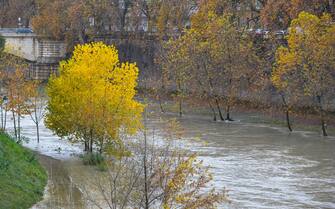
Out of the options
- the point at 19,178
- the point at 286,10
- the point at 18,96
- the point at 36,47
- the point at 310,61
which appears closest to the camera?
the point at 19,178

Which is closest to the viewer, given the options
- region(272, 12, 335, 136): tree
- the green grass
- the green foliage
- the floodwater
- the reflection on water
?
the green grass

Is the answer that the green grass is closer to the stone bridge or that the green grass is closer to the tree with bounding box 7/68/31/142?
the tree with bounding box 7/68/31/142

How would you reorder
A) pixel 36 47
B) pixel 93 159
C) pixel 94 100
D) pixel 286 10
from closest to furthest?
1. pixel 93 159
2. pixel 94 100
3. pixel 286 10
4. pixel 36 47

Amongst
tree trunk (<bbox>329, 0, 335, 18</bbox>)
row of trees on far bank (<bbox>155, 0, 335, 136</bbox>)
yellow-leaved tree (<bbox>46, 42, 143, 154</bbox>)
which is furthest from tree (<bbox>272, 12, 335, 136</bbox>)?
yellow-leaved tree (<bbox>46, 42, 143, 154</bbox>)

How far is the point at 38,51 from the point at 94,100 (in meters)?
51.1

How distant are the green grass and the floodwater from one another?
0.62 meters

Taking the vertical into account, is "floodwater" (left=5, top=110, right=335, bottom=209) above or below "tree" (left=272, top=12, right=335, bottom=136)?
below

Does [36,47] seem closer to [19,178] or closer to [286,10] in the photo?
[286,10]

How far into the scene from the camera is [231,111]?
5306 cm

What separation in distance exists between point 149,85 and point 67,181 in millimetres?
37306

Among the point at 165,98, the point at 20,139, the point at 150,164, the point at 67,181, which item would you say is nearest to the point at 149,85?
the point at 165,98

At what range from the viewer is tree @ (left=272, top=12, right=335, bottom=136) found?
43000 mm

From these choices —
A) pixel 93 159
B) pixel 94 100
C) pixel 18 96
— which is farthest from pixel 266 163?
pixel 18 96

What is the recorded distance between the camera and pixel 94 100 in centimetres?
3144
